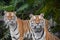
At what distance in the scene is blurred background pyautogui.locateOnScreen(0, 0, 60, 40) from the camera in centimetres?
504

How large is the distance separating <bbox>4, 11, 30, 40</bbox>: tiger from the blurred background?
0.79 ft

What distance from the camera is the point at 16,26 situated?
647 cm

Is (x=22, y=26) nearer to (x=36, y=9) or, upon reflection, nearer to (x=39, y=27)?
(x=36, y=9)

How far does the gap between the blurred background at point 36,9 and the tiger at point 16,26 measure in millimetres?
240

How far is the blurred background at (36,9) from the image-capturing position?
504cm

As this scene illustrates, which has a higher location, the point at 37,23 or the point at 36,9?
the point at 36,9

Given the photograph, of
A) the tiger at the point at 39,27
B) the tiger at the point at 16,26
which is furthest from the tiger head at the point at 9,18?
the tiger at the point at 39,27

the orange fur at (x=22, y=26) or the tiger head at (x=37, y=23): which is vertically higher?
the tiger head at (x=37, y=23)

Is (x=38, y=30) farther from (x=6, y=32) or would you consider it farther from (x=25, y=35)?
(x=6, y=32)

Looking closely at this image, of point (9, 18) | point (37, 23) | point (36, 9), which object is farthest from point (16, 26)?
point (37, 23)

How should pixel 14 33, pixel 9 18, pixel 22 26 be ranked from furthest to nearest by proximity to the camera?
pixel 22 26, pixel 14 33, pixel 9 18

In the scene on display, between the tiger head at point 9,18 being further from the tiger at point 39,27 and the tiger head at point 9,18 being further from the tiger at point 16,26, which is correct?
the tiger at point 39,27

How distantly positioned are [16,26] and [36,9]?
66 centimetres

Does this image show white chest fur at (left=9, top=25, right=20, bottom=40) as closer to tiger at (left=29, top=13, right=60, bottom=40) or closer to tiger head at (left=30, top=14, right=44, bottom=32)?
tiger at (left=29, top=13, right=60, bottom=40)
